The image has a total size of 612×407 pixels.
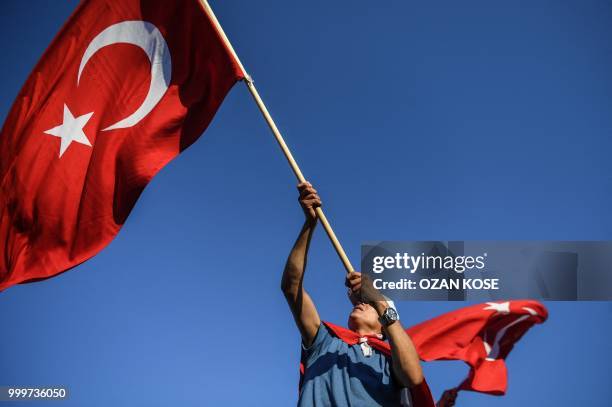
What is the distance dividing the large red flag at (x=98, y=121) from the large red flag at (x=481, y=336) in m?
3.65

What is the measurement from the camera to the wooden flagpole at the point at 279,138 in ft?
19.4

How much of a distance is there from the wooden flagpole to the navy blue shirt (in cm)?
71

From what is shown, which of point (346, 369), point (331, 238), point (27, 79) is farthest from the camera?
point (27, 79)

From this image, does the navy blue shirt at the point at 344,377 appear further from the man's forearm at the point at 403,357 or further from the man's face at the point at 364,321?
the man's face at the point at 364,321

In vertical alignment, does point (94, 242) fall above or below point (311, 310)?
above

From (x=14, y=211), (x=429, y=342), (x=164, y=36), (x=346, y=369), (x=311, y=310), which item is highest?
(x=164, y=36)

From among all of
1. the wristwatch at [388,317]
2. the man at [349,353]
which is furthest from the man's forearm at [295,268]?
the wristwatch at [388,317]

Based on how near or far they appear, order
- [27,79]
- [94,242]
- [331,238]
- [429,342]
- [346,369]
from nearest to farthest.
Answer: [346,369], [331,238], [94,242], [27,79], [429,342]

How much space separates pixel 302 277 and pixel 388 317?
77 centimetres

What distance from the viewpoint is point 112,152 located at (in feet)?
23.7

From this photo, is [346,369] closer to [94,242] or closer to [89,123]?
[94,242]

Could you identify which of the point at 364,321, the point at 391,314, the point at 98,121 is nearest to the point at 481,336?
the point at 364,321

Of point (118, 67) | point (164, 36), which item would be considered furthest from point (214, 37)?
point (118, 67)

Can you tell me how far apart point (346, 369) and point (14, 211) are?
12.5 ft
